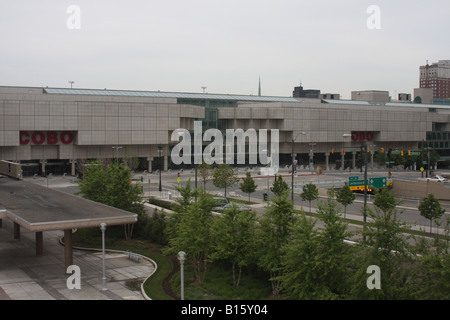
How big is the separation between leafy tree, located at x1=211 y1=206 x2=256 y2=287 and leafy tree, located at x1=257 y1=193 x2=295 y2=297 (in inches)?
19.1

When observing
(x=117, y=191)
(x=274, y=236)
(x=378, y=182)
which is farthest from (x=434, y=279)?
(x=378, y=182)

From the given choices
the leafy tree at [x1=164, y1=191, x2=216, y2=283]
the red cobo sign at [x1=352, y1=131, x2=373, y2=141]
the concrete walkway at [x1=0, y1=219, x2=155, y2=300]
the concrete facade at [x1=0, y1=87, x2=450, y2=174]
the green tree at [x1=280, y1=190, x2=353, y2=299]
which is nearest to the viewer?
the green tree at [x1=280, y1=190, x2=353, y2=299]

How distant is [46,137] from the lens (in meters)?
69.4

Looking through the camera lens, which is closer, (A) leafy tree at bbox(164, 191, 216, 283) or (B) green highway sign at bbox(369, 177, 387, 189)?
(A) leafy tree at bbox(164, 191, 216, 283)

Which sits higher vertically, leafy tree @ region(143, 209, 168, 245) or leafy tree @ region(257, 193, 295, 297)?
leafy tree @ region(257, 193, 295, 297)

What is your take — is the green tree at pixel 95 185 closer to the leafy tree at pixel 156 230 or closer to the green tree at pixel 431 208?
the leafy tree at pixel 156 230

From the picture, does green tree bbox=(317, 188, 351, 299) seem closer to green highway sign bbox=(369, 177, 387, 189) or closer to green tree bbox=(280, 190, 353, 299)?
green tree bbox=(280, 190, 353, 299)

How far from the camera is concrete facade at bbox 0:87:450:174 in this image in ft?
221

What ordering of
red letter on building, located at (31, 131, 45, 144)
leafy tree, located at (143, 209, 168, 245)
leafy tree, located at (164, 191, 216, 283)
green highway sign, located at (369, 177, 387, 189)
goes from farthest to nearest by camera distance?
red letter on building, located at (31, 131, 45, 144)
green highway sign, located at (369, 177, 387, 189)
leafy tree, located at (143, 209, 168, 245)
leafy tree, located at (164, 191, 216, 283)

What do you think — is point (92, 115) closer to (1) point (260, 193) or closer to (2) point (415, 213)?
(1) point (260, 193)

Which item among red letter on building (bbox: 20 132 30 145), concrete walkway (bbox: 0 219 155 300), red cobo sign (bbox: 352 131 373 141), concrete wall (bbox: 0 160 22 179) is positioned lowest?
concrete walkway (bbox: 0 219 155 300)

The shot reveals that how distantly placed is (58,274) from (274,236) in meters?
10.9

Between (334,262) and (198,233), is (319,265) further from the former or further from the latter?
(198,233)

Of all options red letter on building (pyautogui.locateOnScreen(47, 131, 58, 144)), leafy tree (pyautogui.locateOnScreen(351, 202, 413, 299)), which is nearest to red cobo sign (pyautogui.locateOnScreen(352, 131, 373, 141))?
red letter on building (pyautogui.locateOnScreen(47, 131, 58, 144))
